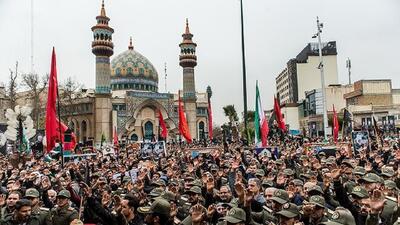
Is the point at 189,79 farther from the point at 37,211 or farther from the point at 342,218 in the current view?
the point at 342,218

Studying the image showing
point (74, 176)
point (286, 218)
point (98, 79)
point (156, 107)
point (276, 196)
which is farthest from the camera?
point (156, 107)

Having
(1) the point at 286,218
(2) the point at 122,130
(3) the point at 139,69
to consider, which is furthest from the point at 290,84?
(1) the point at 286,218

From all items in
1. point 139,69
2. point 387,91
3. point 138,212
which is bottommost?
point 138,212

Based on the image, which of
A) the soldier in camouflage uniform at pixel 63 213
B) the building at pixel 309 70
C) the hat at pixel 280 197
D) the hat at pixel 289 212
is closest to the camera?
the hat at pixel 289 212

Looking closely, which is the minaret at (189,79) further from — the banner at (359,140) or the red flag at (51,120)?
the red flag at (51,120)

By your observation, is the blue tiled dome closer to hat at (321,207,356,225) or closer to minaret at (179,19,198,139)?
minaret at (179,19,198,139)

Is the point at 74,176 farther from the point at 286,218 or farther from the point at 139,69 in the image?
the point at 139,69

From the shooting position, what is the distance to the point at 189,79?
52.1m

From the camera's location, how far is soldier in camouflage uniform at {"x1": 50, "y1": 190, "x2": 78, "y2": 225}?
16.7ft

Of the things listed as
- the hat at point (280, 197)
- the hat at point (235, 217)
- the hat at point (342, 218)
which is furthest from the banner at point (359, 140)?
the hat at point (235, 217)

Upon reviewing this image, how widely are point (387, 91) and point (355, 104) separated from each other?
3.86m

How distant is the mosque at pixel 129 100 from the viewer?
45531 millimetres

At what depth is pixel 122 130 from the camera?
47.7 meters

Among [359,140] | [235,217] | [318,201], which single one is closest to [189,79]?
[359,140]
